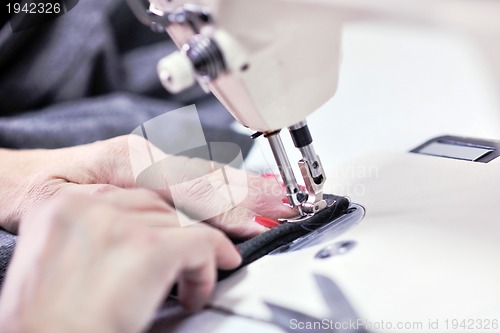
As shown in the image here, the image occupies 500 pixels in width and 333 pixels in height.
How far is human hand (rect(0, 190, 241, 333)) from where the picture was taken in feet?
1.56

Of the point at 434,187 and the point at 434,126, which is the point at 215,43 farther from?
the point at 434,126

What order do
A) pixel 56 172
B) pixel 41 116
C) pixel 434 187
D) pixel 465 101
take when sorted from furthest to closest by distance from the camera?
pixel 41 116 < pixel 465 101 < pixel 56 172 < pixel 434 187

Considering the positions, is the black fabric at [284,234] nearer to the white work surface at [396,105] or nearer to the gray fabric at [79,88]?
the white work surface at [396,105]

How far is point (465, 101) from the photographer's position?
3.01 feet

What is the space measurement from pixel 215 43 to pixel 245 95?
0.06 metres

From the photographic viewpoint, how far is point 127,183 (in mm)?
770

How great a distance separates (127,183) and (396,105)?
39 centimetres

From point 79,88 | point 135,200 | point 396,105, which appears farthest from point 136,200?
point 79,88

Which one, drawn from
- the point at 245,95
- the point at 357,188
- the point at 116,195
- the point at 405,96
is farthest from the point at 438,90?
the point at 116,195

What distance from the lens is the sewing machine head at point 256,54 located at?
1.72 feet

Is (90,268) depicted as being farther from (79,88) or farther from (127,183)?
(79,88)

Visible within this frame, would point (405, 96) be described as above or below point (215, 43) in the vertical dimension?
below

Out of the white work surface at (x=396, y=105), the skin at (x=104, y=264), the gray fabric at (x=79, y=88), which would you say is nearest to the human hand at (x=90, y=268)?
the skin at (x=104, y=264)

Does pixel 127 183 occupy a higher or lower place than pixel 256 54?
lower
